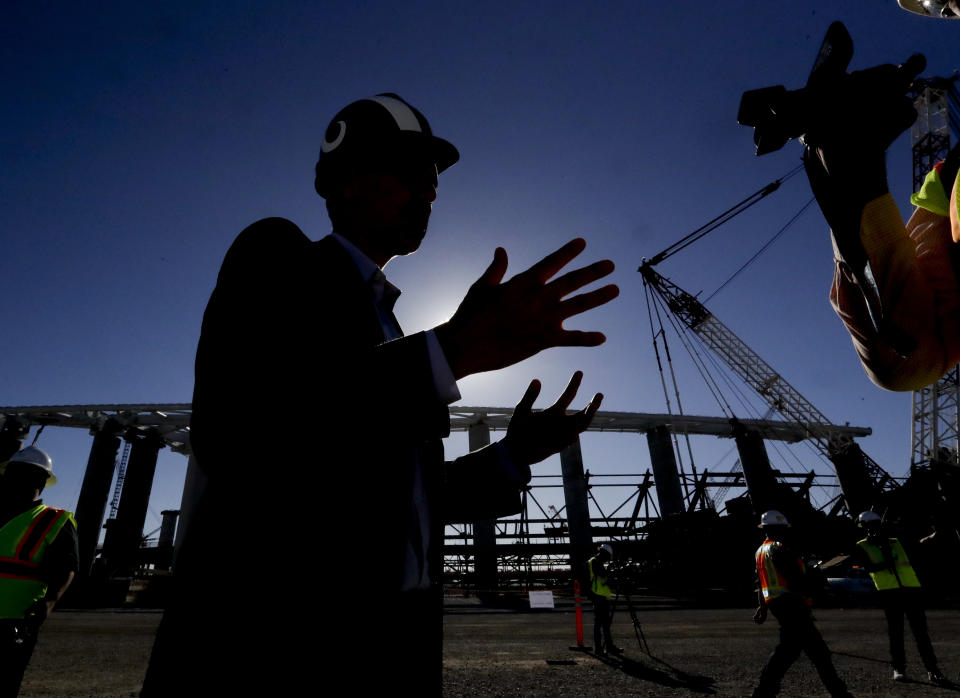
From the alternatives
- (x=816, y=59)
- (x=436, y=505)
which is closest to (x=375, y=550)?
(x=436, y=505)

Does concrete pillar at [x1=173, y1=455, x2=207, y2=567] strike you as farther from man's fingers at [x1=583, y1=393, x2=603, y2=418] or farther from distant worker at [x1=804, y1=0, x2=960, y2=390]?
distant worker at [x1=804, y1=0, x2=960, y2=390]

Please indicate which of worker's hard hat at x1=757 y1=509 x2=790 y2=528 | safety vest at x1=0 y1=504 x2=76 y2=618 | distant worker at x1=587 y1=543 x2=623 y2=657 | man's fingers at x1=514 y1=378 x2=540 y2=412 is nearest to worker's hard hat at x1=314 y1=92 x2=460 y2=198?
man's fingers at x1=514 y1=378 x2=540 y2=412

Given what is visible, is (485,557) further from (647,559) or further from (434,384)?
(434,384)

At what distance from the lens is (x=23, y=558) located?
3344mm

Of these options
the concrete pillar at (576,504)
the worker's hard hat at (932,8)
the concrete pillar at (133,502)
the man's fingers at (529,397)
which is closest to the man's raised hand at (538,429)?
the man's fingers at (529,397)

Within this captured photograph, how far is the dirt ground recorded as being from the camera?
6.43 metres

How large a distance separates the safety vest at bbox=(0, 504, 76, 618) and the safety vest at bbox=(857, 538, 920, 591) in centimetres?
999

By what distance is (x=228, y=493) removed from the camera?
861 millimetres

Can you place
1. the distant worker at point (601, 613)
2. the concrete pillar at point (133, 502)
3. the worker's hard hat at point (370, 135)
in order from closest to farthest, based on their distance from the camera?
the worker's hard hat at point (370, 135), the distant worker at point (601, 613), the concrete pillar at point (133, 502)

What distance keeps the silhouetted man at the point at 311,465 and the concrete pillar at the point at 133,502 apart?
33452 mm

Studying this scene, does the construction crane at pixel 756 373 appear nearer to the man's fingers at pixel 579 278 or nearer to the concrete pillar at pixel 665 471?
the concrete pillar at pixel 665 471

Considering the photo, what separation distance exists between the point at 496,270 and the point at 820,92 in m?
0.73

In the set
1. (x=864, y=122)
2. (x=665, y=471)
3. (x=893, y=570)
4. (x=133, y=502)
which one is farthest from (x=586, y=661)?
(x=133, y=502)

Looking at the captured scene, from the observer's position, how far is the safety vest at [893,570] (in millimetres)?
7668
